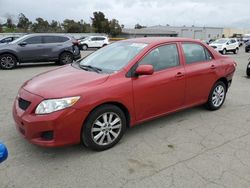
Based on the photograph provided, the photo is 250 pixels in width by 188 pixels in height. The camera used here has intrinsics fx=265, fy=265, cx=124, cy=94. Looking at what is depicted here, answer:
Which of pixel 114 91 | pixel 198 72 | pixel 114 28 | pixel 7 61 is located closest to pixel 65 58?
pixel 7 61

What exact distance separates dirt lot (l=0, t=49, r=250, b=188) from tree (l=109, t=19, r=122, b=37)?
55988mm

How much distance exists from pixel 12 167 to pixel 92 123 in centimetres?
113

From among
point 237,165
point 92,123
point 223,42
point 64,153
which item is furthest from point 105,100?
point 223,42

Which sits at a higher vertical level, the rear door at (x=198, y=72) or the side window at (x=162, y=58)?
the side window at (x=162, y=58)

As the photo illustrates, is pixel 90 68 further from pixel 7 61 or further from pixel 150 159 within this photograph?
pixel 7 61

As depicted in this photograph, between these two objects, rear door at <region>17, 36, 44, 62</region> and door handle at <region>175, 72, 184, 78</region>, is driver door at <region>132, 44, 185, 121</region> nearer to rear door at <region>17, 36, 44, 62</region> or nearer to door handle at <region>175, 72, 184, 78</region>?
door handle at <region>175, 72, 184, 78</region>

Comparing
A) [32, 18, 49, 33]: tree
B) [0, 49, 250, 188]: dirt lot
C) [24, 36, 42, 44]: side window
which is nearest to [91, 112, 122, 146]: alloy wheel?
[0, 49, 250, 188]: dirt lot

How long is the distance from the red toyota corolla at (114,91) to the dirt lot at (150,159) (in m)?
0.30

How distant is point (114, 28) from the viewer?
5906 centimetres

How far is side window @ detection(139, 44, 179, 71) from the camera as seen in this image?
4223mm

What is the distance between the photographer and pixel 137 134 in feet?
14.3

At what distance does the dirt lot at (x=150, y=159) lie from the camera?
10.1 ft

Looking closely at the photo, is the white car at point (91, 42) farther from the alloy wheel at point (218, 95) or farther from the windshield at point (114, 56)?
the windshield at point (114, 56)

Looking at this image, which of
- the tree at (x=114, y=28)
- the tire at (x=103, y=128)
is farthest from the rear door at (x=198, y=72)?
the tree at (x=114, y=28)
